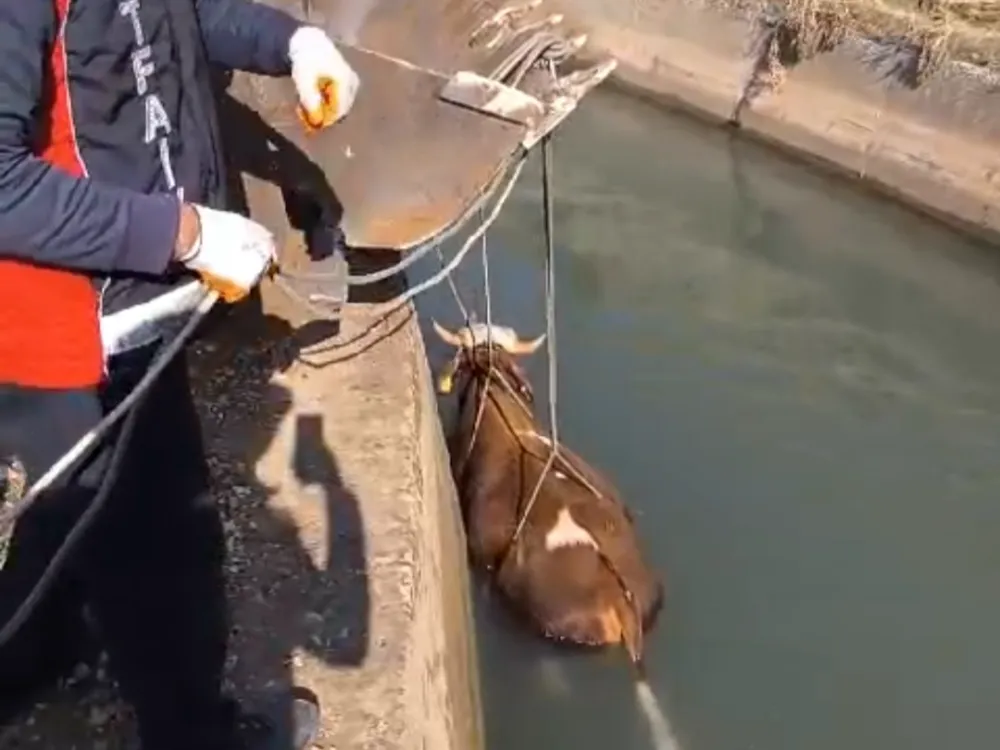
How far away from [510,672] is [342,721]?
2.48 metres

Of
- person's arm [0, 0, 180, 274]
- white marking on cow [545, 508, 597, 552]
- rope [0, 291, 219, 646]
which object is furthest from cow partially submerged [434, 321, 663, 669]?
person's arm [0, 0, 180, 274]

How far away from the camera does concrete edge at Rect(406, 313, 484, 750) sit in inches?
147

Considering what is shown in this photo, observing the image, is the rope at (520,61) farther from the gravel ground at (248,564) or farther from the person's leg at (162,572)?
the person's leg at (162,572)

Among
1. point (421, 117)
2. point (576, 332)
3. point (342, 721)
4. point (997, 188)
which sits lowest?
point (576, 332)

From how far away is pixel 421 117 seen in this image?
4.50 metres

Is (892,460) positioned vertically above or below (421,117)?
below

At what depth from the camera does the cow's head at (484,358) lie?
6.74m

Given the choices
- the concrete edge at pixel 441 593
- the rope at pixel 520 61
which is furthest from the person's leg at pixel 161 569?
the rope at pixel 520 61

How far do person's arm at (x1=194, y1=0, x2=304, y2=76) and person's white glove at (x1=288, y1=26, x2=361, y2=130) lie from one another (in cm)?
3

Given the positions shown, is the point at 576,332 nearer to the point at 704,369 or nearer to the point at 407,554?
the point at 704,369

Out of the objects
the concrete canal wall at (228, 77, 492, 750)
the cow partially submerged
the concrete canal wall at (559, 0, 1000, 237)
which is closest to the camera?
the concrete canal wall at (228, 77, 492, 750)

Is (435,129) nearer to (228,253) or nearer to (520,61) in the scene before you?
(520,61)

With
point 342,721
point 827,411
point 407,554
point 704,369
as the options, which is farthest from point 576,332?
point 342,721

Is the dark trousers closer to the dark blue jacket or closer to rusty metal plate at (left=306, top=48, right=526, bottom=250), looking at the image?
the dark blue jacket
